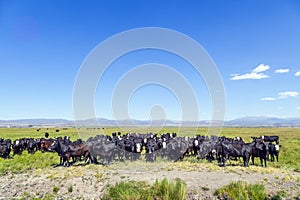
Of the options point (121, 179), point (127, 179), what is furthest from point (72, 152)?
point (127, 179)

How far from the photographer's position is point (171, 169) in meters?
14.8

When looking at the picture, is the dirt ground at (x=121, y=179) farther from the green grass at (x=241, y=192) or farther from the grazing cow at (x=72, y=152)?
the grazing cow at (x=72, y=152)

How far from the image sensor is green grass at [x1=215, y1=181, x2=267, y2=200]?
10.7 metres

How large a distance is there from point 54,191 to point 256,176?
10.1 meters

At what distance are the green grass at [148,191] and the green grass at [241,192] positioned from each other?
5.53ft

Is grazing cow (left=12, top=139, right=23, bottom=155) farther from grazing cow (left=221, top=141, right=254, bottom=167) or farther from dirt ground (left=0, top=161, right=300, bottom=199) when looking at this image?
grazing cow (left=221, top=141, right=254, bottom=167)

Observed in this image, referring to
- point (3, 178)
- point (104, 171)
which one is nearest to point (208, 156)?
point (104, 171)

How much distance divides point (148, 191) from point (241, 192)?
401 cm

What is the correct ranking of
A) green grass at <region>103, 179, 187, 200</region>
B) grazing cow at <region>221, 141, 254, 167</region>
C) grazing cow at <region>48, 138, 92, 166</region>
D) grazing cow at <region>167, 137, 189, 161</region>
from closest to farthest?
1. green grass at <region>103, 179, 187, 200</region>
2. grazing cow at <region>221, 141, 254, 167</region>
3. grazing cow at <region>48, 138, 92, 166</region>
4. grazing cow at <region>167, 137, 189, 161</region>

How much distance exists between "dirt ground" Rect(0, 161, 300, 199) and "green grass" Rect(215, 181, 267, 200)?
402 millimetres

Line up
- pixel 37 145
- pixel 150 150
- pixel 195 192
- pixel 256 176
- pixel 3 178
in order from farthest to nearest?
pixel 37 145, pixel 150 150, pixel 3 178, pixel 256 176, pixel 195 192

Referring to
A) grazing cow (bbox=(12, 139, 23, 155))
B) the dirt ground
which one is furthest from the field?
grazing cow (bbox=(12, 139, 23, 155))

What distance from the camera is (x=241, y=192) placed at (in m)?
10.8

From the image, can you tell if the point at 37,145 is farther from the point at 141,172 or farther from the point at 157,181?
the point at 157,181
